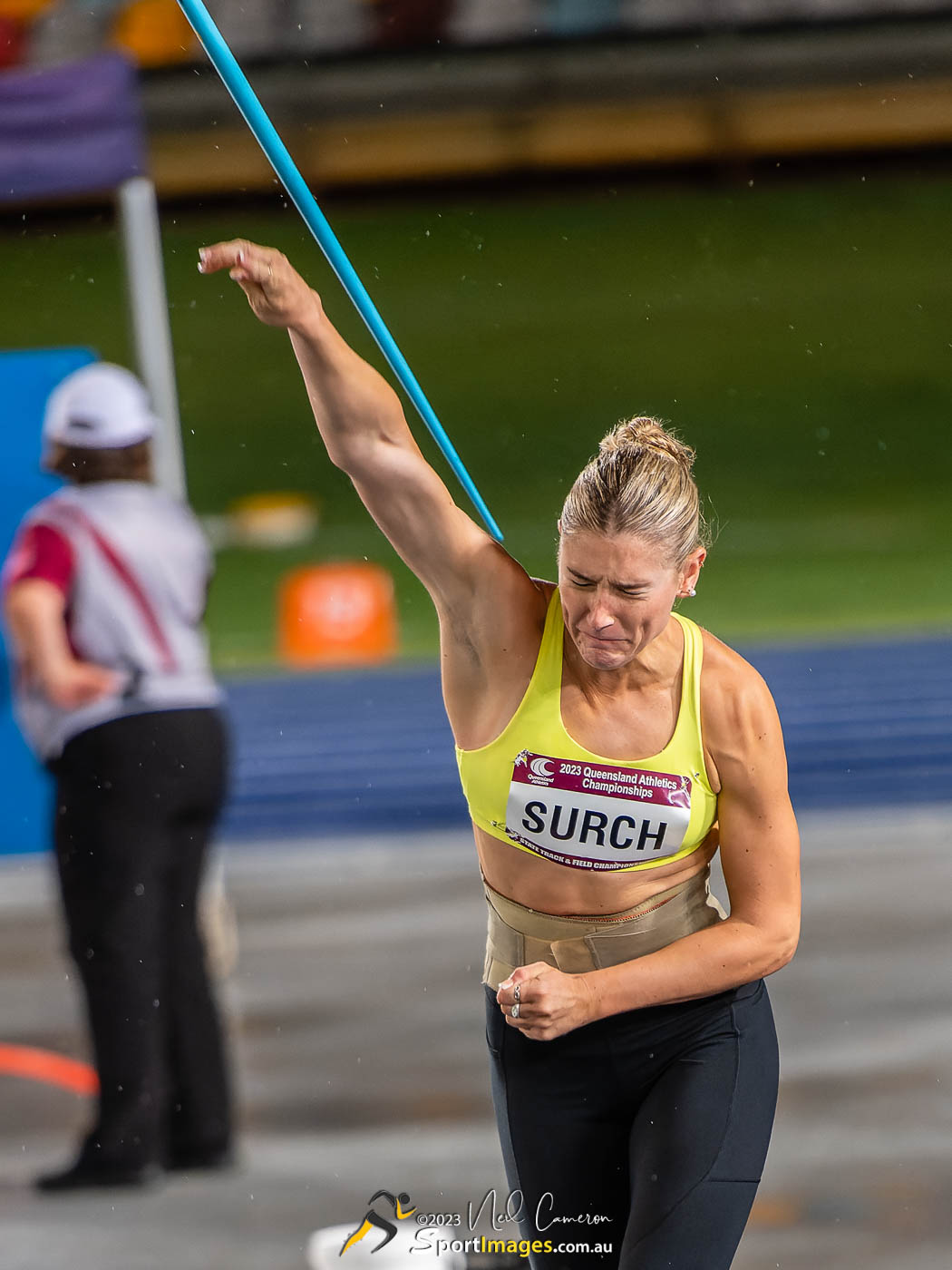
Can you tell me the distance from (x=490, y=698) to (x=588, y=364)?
653cm

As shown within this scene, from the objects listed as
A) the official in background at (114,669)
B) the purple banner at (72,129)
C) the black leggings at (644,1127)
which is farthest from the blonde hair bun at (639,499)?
the purple banner at (72,129)

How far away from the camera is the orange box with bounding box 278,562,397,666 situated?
285 inches

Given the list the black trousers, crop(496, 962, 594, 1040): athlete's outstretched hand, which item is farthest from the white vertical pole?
crop(496, 962, 594, 1040): athlete's outstretched hand

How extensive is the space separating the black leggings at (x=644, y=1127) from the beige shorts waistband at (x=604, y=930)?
7 cm

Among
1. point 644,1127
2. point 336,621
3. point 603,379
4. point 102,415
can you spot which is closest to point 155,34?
point 102,415

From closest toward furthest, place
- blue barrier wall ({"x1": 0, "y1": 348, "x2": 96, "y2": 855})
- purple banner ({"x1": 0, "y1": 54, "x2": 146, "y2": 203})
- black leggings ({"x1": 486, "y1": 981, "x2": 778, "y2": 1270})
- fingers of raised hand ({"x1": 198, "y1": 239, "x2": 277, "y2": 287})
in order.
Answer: fingers of raised hand ({"x1": 198, "y1": 239, "x2": 277, "y2": 287}) → black leggings ({"x1": 486, "y1": 981, "x2": 778, "y2": 1270}) → purple banner ({"x1": 0, "y1": 54, "x2": 146, "y2": 203}) → blue barrier wall ({"x1": 0, "y1": 348, "x2": 96, "y2": 855})

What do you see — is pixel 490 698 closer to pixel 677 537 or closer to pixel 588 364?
pixel 677 537

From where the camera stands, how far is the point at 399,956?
373 centimetres

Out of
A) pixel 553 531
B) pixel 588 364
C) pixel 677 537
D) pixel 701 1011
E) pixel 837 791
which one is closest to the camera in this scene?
pixel 677 537

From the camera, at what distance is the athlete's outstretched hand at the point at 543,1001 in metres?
1.31

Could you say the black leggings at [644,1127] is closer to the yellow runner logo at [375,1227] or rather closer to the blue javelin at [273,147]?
the yellow runner logo at [375,1227]

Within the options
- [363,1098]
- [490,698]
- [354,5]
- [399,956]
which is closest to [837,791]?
[399,956]

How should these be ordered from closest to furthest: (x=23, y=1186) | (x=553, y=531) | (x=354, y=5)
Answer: (x=23, y=1186) → (x=354, y=5) → (x=553, y=531)

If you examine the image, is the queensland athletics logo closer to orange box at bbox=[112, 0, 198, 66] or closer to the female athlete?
the female athlete
